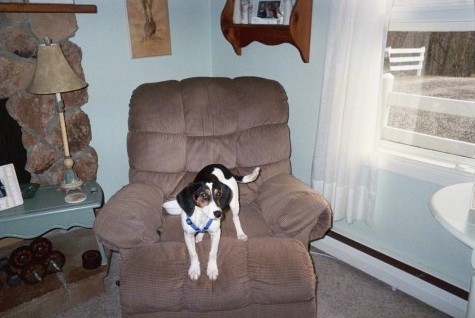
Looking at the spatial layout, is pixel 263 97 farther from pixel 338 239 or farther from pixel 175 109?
pixel 338 239

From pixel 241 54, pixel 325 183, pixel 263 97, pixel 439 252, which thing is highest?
pixel 241 54

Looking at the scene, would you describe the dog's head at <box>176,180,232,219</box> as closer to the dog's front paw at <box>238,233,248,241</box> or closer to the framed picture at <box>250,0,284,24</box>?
the dog's front paw at <box>238,233,248,241</box>

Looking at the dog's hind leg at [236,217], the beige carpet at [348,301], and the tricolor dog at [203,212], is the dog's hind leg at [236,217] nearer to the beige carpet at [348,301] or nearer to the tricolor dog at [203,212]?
the tricolor dog at [203,212]

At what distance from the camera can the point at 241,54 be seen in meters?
2.65

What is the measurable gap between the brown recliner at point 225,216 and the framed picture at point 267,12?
1.26 feet

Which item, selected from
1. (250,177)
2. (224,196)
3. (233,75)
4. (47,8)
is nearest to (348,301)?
(250,177)

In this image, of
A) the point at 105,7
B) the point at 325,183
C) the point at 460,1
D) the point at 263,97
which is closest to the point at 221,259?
the point at 325,183

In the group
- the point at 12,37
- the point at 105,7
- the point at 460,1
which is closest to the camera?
the point at 460,1

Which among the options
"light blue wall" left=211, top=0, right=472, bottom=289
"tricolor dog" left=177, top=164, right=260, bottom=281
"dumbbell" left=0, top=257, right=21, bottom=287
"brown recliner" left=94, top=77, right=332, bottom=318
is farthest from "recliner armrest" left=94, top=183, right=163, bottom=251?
"light blue wall" left=211, top=0, right=472, bottom=289

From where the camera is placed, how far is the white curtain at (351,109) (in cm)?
177

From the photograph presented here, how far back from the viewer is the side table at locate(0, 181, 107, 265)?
1.81 meters

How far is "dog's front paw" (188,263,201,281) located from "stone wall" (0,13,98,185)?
1.28 m

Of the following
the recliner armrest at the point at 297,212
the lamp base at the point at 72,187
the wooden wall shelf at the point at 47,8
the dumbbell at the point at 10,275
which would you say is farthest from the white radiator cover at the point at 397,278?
the wooden wall shelf at the point at 47,8

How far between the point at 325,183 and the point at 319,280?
618 millimetres
